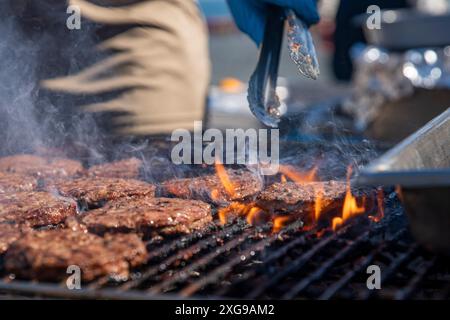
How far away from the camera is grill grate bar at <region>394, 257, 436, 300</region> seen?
220 centimetres

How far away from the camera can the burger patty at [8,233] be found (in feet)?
8.66

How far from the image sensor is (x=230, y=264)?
2486 millimetres

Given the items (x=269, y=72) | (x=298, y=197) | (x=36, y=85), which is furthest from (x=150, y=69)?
(x=298, y=197)

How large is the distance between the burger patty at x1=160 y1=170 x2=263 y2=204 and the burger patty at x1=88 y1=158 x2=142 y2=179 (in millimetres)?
333

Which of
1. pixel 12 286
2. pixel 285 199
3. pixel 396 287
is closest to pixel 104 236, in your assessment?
pixel 12 286

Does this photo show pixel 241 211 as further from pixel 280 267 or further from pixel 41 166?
pixel 41 166

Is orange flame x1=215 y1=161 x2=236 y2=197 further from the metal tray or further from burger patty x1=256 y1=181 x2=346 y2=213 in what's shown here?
the metal tray

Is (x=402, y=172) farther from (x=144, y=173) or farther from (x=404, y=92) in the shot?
(x=404, y=92)

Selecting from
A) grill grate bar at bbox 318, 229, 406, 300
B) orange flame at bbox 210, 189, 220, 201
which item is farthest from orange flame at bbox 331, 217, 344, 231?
orange flame at bbox 210, 189, 220, 201

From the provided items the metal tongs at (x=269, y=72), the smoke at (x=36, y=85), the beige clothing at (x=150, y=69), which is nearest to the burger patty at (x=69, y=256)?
the metal tongs at (x=269, y=72)

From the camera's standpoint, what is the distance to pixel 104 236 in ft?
8.89

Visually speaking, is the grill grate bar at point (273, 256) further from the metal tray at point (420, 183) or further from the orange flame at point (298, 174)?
the orange flame at point (298, 174)

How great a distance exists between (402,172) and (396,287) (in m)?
0.47

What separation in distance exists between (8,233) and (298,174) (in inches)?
61.7
